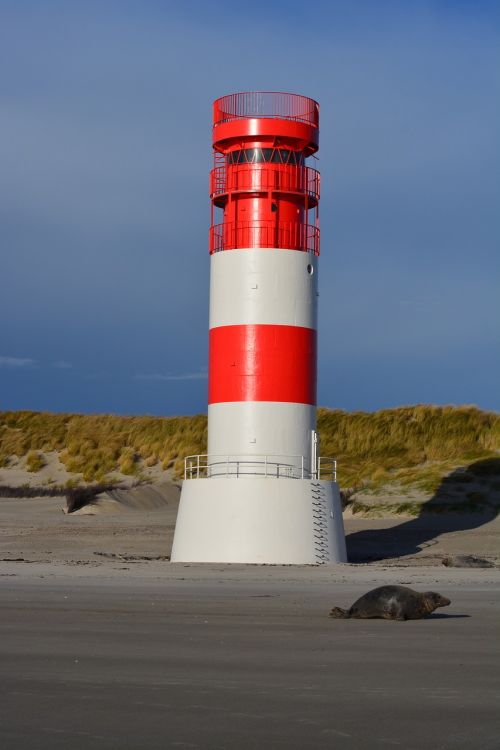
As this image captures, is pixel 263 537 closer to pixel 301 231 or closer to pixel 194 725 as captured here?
pixel 301 231

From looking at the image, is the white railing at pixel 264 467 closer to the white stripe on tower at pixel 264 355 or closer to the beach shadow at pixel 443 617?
the white stripe on tower at pixel 264 355

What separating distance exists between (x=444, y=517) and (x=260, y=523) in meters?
8.51

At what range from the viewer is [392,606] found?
11.8m

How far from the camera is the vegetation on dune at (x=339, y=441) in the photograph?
3359 centimetres

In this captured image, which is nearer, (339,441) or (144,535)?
(144,535)

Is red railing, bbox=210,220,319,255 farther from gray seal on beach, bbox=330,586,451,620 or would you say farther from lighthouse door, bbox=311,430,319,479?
gray seal on beach, bbox=330,586,451,620

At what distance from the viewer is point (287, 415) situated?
20594mm

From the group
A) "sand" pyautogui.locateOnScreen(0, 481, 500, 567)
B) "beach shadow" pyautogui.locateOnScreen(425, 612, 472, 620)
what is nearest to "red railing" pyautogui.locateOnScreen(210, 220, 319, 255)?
"sand" pyautogui.locateOnScreen(0, 481, 500, 567)

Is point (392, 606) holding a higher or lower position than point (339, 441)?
lower

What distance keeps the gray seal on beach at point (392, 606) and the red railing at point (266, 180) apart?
10.4 m

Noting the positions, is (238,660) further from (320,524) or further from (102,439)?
(102,439)

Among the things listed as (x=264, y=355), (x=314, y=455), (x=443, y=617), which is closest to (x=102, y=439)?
(x=314, y=455)

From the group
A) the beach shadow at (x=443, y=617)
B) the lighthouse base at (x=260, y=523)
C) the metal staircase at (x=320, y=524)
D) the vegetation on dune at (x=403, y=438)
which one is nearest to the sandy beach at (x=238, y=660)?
the beach shadow at (x=443, y=617)

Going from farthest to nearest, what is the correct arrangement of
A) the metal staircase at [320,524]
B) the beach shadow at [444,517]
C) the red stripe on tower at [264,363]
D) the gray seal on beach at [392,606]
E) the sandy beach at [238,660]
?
the beach shadow at [444,517] < the red stripe on tower at [264,363] < the metal staircase at [320,524] < the gray seal on beach at [392,606] < the sandy beach at [238,660]
